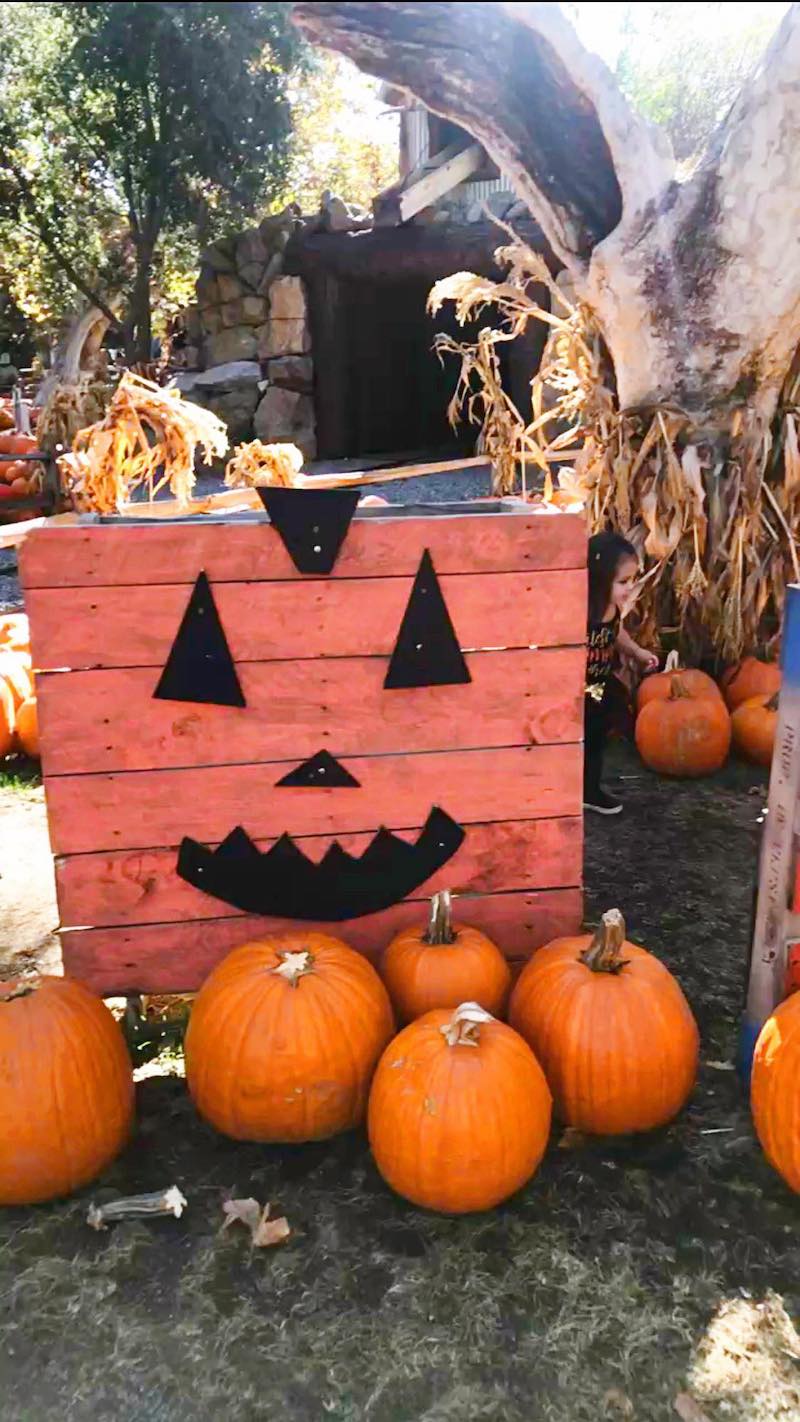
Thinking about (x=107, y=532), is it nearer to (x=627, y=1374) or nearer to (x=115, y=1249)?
(x=115, y=1249)

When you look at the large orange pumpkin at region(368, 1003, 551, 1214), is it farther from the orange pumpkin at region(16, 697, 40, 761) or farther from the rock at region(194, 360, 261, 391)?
the rock at region(194, 360, 261, 391)

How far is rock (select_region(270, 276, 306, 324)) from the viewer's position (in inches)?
592

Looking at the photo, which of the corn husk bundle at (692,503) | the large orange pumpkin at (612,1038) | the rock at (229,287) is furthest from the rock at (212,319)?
the large orange pumpkin at (612,1038)

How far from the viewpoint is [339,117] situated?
72.6ft

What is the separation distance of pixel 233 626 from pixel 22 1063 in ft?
3.53

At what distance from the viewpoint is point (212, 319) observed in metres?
16.3

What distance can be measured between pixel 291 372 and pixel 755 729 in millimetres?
11842

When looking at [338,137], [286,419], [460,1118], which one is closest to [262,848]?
[460,1118]

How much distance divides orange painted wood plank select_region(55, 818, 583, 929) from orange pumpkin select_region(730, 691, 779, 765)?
2.29 metres

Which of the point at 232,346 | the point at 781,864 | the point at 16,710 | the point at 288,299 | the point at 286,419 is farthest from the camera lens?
the point at 232,346

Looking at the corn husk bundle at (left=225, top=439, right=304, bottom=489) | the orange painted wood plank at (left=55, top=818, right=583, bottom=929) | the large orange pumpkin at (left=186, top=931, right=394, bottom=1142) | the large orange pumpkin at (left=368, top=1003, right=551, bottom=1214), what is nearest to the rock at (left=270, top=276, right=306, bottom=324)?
the corn husk bundle at (left=225, top=439, right=304, bottom=489)

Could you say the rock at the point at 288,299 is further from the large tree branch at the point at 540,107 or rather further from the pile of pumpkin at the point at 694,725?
the pile of pumpkin at the point at 694,725

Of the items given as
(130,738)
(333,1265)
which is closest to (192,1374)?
(333,1265)

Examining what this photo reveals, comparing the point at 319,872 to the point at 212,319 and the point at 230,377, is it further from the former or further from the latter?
the point at 212,319
